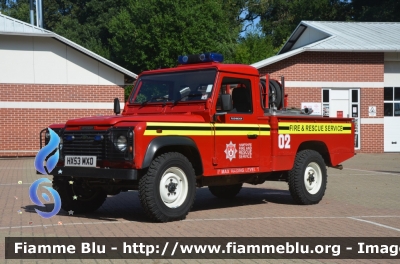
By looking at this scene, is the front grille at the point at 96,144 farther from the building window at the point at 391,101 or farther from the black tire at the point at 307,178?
the building window at the point at 391,101

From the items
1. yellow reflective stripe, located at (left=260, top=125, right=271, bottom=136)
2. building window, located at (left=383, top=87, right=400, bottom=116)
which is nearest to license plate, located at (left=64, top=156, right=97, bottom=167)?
yellow reflective stripe, located at (left=260, top=125, right=271, bottom=136)

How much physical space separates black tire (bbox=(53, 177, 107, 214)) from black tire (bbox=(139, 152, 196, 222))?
4.94 feet

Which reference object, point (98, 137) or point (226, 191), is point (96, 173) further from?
point (226, 191)

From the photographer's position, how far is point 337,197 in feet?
44.2

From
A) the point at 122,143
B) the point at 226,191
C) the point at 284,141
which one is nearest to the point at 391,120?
the point at 226,191

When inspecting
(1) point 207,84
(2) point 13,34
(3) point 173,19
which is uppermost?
(3) point 173,19

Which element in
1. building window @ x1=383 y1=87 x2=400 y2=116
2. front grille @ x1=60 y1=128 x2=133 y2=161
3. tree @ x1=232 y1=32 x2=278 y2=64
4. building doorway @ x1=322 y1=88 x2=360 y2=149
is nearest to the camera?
front grille @ x1=60 y1=128 x2=133 y2=161

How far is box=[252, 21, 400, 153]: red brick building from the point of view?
28.5m

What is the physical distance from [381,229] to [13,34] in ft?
Result: 66.6

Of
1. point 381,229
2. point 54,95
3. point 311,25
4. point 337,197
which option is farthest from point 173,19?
point 381,229

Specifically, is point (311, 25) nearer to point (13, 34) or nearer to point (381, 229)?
point (13, 34)

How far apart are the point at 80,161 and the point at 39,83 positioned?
18037 millimetres

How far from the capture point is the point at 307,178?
1229 cm

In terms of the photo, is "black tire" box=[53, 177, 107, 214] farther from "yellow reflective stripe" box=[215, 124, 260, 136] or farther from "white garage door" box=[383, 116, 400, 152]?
"white garage door" box=[383, 116, 400, 152]
